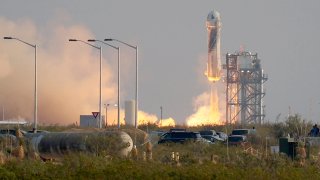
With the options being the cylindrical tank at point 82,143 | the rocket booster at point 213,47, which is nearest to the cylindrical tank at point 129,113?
the rocket booster at point 213,47

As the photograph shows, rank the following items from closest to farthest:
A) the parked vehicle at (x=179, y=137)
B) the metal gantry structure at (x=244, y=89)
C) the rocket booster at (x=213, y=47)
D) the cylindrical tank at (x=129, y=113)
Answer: the parked vehicle at (x=179, y=137)
the cylindrical tank at (x=129, y=113)
the rocket booster at (x=213, y=47)
the metal gantry structure at (x=244, y=89)

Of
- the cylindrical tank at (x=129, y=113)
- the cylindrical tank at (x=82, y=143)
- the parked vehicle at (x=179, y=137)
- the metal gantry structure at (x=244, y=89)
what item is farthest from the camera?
the metal gantry structure at (x=244, y=89)

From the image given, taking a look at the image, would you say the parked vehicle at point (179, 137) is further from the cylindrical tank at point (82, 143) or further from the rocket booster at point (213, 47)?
the rocket booster at point (213, 47)

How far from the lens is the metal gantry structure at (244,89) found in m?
166

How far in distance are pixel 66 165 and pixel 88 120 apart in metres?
76.5

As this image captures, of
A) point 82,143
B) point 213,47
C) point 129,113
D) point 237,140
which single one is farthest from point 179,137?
point 213,47

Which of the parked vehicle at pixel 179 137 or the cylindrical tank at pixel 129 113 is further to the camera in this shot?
the cylindrical tank at pixel 129 113

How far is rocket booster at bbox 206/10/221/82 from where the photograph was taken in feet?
503

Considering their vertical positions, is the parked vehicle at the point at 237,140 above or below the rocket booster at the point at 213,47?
below

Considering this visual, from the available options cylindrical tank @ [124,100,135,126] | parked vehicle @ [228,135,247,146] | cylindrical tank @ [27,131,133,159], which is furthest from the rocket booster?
cylindrical tank @ [27,131,133,159]

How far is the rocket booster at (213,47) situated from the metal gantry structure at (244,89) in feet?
34.3

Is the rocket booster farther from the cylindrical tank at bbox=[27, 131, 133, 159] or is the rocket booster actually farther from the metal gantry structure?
the cylindrical tank at bbox=[27, 131, 133, 159]

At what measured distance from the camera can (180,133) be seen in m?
83.4

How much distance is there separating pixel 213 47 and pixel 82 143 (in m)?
97.3
